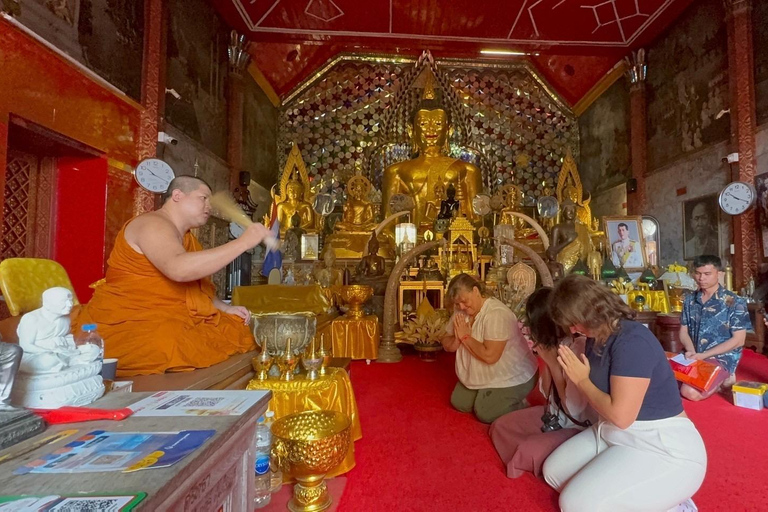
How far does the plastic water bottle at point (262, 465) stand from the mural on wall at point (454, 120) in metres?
7.74

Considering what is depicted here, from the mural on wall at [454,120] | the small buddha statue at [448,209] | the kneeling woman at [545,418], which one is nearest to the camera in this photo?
the kneeling woman at [545,418]

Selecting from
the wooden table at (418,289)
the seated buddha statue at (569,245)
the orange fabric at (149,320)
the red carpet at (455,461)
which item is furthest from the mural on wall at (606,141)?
the orange fabric at (149,320)

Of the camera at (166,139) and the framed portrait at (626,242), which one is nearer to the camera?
the camera at (166,139)

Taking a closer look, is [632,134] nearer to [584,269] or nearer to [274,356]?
[584,269]

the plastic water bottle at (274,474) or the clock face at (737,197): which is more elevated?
the clock face at (737,197)

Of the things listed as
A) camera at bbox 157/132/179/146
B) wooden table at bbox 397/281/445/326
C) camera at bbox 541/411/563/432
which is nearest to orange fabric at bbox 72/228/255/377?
camera at bbox 541/411/563/432

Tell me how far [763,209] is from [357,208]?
18.4ft

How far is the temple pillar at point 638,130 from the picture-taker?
7.24 meters

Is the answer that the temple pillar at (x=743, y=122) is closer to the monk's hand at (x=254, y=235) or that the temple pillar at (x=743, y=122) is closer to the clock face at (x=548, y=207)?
the clock face at (x=548, y=207)

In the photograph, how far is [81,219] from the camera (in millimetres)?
4215

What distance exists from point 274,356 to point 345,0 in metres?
6.50

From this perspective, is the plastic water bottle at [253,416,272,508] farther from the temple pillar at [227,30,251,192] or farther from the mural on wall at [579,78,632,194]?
the mural on wall at [579,78,632,194]

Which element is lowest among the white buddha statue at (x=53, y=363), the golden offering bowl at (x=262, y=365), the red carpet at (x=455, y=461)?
the red carpet at (x=455, y=461)

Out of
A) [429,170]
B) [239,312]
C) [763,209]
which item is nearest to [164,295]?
[239,312]
